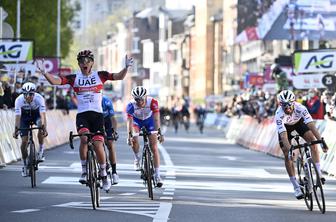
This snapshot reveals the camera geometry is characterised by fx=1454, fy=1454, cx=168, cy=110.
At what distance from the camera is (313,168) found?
20.0m

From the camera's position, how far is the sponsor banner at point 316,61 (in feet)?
143

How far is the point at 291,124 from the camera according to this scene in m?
20.4

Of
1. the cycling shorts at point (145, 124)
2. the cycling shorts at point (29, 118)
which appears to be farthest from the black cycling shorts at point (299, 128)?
the cycling shorts at point (29, 118)

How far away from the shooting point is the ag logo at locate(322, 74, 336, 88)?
42.6 m

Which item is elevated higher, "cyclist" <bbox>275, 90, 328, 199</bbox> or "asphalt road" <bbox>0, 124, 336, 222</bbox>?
"cyclist" <bbox>275, 90, 328, 199</bbox>

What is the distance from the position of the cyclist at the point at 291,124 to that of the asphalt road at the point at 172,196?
74 cm

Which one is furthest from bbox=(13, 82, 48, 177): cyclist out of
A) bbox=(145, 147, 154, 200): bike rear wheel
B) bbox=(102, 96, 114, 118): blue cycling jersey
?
bbox=(145, 147, 154, 200): bike rear wheel

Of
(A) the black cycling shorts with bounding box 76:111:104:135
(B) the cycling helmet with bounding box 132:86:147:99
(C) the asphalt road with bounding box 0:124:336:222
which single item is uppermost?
(B) the cycling helmet with bounding box 132:86:147:99

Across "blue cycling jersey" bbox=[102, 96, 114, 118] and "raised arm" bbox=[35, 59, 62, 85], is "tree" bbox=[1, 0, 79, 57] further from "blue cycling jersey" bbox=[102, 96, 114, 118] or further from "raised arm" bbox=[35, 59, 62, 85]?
"raised arm" bbox=[35, 59, 62, 85]

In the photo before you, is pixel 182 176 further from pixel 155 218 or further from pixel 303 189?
pixel 155 218

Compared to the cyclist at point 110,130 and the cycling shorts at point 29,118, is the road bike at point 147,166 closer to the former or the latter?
the cyclist at point 110,130

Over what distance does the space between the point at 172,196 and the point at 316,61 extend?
74.3 feet

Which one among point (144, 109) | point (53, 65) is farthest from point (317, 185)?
point (53, 65)

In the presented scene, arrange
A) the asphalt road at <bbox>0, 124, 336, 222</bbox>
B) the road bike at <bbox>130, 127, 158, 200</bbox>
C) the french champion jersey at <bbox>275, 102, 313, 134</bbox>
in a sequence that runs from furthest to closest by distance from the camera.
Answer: the road bike at <bbox>130, 127, 158, 200</bbox> → the french champion jersey at <bbox>275, 102, 313, 134</bbox> → the asphalt road at <bbox>0, 124, 336, 222</bbox>
